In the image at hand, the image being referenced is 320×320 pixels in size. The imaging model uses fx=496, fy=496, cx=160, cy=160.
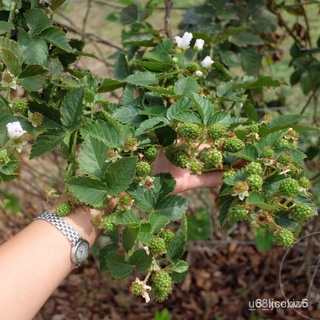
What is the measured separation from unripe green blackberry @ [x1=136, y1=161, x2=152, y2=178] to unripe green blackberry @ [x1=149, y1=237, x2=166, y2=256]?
12 centimetres

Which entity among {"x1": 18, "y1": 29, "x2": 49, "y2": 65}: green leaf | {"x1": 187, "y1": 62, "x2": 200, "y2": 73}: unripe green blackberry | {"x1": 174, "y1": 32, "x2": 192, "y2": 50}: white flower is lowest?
{"x1": 187, "y1": 62, "x2": 200, "y2": 73}: unripe green blackberry

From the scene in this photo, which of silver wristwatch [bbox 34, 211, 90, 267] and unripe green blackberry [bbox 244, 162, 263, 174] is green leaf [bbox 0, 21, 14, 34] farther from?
unripe green blackberry [bbox 244, 162, 263, 174]

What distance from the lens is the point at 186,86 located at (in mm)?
1025

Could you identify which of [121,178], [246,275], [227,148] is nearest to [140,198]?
[121,178]

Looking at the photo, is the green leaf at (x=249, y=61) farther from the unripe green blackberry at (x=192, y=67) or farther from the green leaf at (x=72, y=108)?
the green leaf at (x=72, y=108)

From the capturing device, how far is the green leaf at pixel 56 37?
1.07 m

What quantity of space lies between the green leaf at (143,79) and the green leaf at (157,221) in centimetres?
30

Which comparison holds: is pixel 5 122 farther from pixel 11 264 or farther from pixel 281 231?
pixel 281 231

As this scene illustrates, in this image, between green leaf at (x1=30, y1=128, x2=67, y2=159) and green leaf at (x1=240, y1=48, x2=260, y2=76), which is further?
green leaf at (x1=240, y1=48, x2=260, y2=76)

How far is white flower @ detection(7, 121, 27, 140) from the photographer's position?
939 mm

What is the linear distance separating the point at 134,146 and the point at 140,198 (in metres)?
0.10

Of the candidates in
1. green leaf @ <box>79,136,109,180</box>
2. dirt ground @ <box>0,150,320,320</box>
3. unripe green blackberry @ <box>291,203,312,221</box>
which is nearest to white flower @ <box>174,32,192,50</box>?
green leaf @ <box>79,136,109,180</box>

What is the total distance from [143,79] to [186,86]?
11 centimetres

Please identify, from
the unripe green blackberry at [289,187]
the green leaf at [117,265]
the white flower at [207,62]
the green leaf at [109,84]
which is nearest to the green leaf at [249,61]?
the white flower at [207,62]
